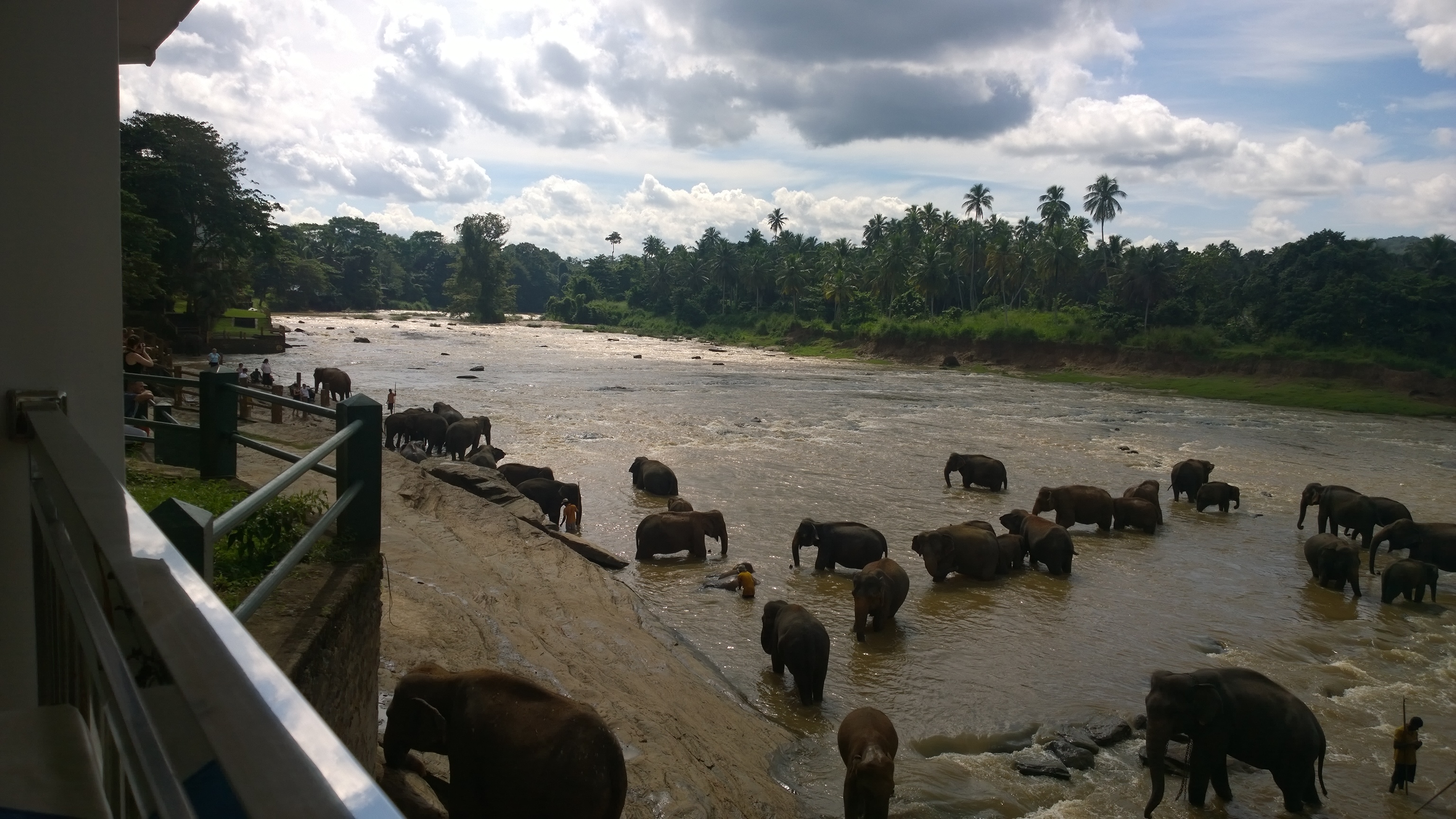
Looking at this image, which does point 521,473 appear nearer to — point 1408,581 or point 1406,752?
point 1406,752

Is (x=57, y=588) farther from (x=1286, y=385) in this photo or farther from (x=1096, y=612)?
(x=1286, y=385)

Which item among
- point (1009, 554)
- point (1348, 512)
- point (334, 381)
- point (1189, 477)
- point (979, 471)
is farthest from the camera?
point (334, 381)

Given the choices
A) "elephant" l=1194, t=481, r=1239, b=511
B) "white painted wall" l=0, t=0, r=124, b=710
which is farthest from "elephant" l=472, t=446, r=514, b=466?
"elephant" l=1194, t=481, r=1239, b=511

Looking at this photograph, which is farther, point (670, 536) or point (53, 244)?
point (670, 536)

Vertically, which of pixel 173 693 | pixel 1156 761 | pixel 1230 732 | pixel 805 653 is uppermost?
pixel 173 693

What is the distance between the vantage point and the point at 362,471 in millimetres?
5445

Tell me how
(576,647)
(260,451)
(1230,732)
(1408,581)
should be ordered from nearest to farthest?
(260,451), (1230,732), (576,647), (1408,581)

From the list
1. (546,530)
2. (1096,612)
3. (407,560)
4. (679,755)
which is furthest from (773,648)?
(1096,612)

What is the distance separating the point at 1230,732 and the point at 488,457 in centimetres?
1501

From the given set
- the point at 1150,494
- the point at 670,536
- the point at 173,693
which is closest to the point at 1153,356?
the point at 1150,494

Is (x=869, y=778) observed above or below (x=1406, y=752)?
above

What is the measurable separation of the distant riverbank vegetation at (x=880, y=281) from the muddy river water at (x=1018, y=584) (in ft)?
32.8

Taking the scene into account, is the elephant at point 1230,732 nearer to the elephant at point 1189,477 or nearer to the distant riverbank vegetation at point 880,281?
the elephant at point 1189,477

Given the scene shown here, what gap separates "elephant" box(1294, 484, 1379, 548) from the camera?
20.0 m
